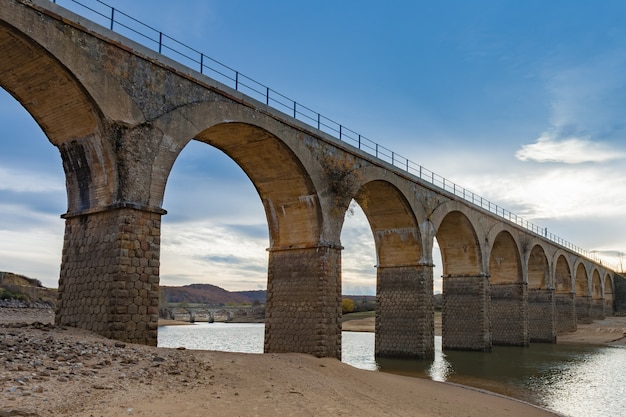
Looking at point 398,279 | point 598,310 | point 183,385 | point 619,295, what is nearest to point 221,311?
point 598,310

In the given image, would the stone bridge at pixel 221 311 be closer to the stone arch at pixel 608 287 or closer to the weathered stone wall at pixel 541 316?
the stone arch at pixel 608 287

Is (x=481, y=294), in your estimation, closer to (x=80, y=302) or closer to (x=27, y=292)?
(x=80, y=302)

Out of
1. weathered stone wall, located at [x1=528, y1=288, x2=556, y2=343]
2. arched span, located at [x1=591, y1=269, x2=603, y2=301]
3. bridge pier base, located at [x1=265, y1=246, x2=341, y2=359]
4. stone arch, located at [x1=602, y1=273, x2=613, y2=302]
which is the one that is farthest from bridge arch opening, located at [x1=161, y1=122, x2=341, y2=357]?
stone arch, located at [x1=602, y1=273, x2=613, y2=302]

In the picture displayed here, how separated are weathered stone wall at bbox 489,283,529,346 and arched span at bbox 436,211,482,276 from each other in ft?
21.2

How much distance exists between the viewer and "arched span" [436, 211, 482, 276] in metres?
30.0

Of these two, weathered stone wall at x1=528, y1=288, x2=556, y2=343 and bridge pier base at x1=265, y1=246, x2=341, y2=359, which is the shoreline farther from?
weathered stone wall at x1=528, y1=288, x2=556, y2=343

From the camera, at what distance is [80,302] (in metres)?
13.1

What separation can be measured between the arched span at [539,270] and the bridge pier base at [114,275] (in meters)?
34.0

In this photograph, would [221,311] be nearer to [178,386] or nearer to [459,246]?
[459,246]

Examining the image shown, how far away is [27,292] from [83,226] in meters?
39.1

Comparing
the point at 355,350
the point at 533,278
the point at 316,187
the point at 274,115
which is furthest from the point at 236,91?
the point at 533,278

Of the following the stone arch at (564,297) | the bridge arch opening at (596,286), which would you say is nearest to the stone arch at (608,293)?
the bridge arch opening at (596,286)

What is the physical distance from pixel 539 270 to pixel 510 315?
7.99 meters

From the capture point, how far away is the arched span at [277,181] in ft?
57.9
